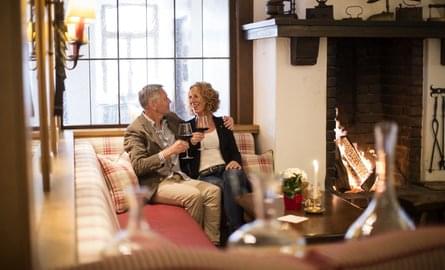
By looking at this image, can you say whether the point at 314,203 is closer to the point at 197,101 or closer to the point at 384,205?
the point at 197,101

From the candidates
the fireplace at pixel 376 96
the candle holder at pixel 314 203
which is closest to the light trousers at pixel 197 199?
the candle holder at pixel 314 203

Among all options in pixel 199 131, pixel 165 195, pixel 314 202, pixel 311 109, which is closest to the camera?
pixel 314 202

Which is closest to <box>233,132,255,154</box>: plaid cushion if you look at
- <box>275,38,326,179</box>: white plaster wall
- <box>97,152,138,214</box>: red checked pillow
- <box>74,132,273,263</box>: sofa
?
<box>74,132,273,263</box>: sofa

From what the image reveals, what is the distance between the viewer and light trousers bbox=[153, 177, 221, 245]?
14.9 ft

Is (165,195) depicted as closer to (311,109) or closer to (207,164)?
(207,164)

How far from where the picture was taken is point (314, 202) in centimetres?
388

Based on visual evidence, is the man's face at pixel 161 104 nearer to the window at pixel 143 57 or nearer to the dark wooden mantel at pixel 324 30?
the window at pixel 143 57

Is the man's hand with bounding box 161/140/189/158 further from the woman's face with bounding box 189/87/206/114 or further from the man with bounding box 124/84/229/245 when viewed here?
the woman's face with bounding box 189/87/206/114

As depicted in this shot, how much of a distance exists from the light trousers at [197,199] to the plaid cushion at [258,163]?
476 millimetres

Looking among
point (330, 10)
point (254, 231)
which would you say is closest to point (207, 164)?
point (330, 10)

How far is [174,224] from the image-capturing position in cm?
408

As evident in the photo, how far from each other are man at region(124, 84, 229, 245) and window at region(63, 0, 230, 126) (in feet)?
1.93

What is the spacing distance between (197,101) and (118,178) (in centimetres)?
86

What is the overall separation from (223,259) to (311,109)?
13.6 feet
